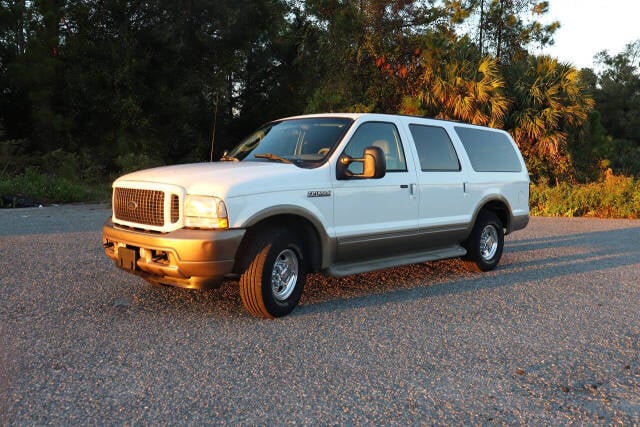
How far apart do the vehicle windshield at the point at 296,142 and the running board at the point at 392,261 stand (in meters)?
1.06

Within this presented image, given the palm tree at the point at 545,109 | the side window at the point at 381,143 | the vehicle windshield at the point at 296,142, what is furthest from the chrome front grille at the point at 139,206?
the palm tree at the point at 545,109

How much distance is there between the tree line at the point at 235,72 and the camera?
20297mm

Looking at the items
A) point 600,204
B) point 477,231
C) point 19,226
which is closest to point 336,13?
point 600,204

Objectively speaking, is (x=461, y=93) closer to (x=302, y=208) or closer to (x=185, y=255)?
(x=302, y=208)

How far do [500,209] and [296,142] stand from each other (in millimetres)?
3435

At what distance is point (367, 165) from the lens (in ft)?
18.2

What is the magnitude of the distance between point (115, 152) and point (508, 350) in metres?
23.4

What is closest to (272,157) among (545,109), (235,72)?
(545,109)

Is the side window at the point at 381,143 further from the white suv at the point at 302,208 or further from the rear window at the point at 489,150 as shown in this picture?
the rear window at the point at 489,150

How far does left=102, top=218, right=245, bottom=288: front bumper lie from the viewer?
4.82 m

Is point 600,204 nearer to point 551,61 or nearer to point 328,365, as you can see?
point 551,61

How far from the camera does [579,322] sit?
5.44 metres

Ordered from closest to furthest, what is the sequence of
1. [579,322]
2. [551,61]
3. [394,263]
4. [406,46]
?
[579,322]
[394,263]
[551,61]
[406,46]

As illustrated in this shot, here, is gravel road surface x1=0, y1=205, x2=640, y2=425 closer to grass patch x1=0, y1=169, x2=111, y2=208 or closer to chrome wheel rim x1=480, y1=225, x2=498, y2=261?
chrome wheel rim x1=480, y1=225, x2=498, y2=261
